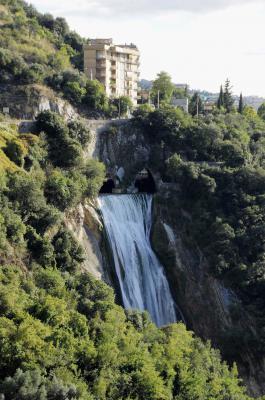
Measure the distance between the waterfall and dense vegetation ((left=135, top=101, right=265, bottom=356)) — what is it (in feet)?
12.1

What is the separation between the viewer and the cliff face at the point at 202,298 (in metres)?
40.6

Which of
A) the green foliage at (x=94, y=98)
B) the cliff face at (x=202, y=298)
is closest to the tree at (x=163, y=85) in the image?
the green foliage at (x=94, y=98)

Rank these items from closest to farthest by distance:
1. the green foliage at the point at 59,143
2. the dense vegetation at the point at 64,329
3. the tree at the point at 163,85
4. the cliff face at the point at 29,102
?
the dense vegetation at the point at 64,329 < the green foliage at the point at 59,143 < the cliff face at the point at 29,102 < the tree at the point at 163,85

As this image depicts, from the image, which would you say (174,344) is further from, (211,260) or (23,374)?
(211,260)

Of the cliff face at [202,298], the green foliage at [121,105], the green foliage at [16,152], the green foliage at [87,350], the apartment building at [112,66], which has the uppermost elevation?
the apartment building at [112,66]

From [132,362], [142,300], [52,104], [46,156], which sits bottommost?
[142,300]

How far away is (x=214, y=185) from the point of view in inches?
1884

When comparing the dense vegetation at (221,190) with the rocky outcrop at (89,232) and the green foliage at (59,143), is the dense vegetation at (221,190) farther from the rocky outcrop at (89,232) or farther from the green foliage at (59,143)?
the green foliage at (59,143)

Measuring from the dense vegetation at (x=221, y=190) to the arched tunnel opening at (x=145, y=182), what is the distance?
1823mm

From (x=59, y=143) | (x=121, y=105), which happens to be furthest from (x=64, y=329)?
(x=121, y=105)

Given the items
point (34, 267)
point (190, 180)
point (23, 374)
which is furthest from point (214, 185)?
point (23, 374)

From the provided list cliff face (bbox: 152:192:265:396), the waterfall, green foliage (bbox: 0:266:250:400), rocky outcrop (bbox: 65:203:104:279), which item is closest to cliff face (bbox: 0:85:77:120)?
the waterfall

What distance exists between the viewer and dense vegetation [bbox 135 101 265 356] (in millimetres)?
42906

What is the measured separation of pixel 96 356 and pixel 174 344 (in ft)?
21.9
